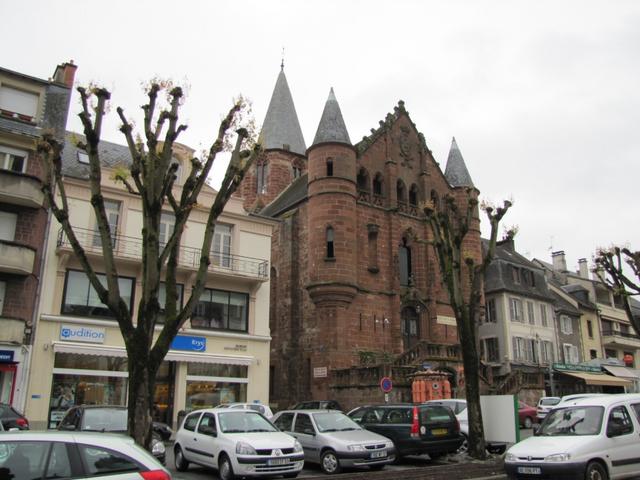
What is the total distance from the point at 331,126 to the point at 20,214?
692 inches

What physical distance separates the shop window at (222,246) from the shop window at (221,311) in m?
1.29

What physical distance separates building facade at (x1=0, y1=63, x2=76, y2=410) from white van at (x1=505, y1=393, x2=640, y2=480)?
16895 mm

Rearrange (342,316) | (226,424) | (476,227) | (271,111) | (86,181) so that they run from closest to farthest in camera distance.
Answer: (226,424) → (86,181) → (342,316) → (476,227) → (271,111)

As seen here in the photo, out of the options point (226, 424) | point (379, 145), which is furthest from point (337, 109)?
point (226, 424)

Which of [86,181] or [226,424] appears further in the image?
[86,181]

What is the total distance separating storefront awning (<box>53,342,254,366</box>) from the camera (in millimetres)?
21875

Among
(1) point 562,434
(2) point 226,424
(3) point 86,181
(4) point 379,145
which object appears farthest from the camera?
(4) point 379,145

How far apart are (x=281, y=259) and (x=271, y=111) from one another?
→ 24684 mm

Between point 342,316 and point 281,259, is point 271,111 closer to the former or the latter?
point 281,259

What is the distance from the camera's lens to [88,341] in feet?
73.8

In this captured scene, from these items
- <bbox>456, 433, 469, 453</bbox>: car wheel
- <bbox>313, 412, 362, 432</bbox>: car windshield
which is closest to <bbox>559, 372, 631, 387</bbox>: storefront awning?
<bbox>456, 433, 469, 453</bbox>: car wheel

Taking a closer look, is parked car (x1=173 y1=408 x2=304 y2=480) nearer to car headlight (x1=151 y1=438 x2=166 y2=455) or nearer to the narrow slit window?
car headlight (x1=151 y1=438 x2=166 y2=455)

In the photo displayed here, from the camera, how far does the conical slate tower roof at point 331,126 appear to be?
33750 millimetres

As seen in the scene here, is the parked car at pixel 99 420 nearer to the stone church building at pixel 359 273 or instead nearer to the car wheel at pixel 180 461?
the car wheel at pixel 180 461
